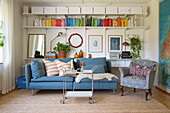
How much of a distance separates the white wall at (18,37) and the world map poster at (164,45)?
4.35m

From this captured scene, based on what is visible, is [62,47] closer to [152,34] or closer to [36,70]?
[36,70]

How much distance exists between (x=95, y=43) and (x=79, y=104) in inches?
104

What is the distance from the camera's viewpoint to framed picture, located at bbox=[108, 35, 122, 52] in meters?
5.10

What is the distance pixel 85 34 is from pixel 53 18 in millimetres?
1257

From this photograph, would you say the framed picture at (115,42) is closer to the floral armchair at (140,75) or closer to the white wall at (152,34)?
the white wall at (152,34)

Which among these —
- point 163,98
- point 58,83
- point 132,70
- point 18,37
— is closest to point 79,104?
point 58,83

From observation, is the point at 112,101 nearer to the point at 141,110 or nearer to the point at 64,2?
the point at 141,110

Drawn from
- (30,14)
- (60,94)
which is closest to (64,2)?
(30,14)

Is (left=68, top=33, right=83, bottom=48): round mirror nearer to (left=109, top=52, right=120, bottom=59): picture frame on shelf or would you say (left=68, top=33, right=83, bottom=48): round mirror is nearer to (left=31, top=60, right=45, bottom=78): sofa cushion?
(left=109, top=52, right=120, bottom=59): picture frame on shelf

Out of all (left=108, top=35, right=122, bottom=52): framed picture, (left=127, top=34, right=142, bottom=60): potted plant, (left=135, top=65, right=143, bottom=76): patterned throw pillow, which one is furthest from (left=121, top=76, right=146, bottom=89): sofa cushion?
(left=108, top=35, right=122, bottom=52): framed picture

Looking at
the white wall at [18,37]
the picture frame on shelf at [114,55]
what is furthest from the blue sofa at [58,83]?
the picture frame on shelf at [114,55]

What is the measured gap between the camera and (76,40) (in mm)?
5121

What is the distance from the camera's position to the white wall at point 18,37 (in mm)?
4539

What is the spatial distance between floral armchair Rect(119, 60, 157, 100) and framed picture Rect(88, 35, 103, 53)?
151 cm
